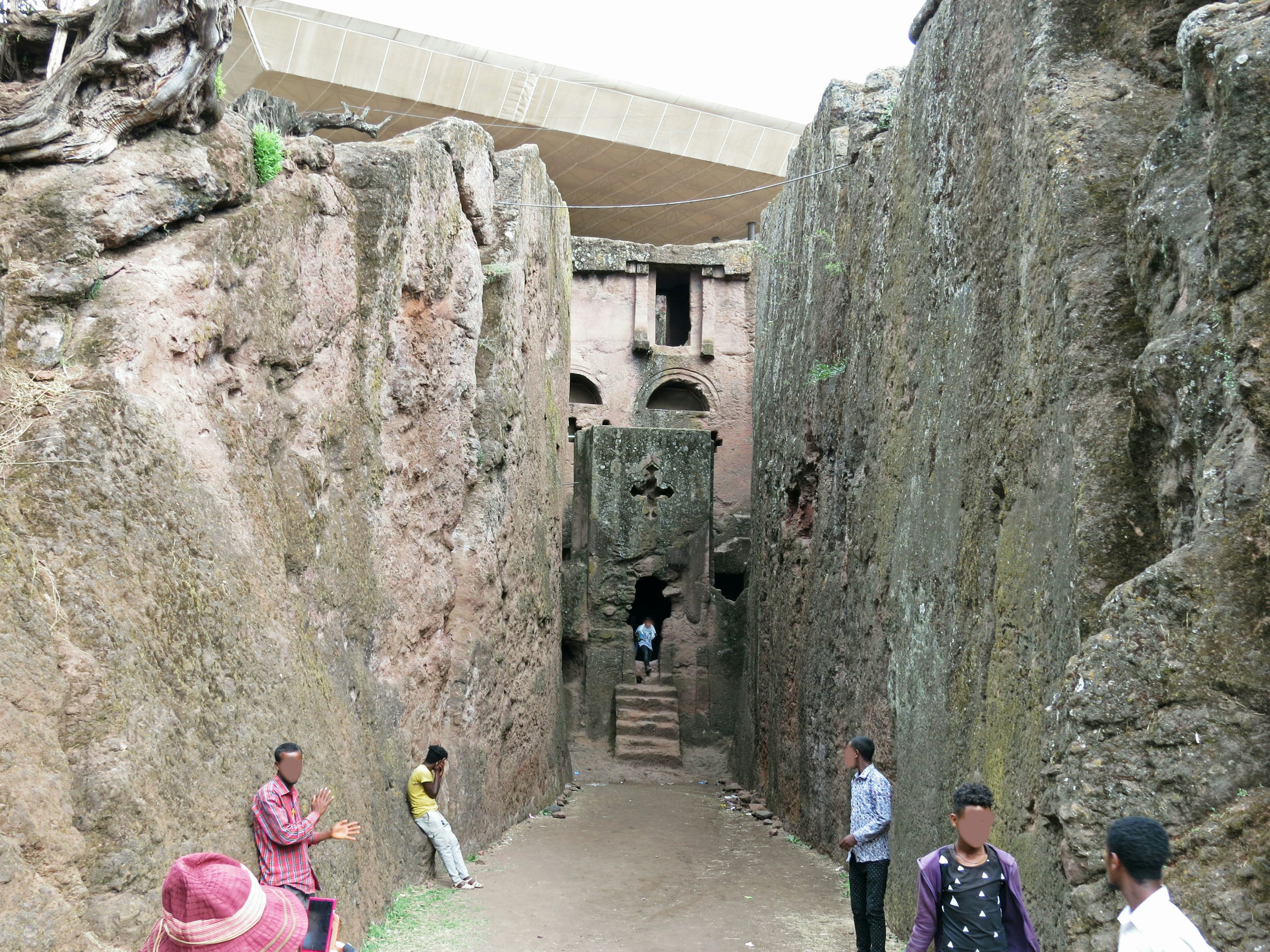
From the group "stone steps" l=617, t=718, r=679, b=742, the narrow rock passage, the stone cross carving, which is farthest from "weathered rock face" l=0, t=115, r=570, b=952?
the stone cross carving

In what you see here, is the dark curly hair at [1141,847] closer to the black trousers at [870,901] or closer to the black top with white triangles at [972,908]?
the black top with white triangles at [972,908]

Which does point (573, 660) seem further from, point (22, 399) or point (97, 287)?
point (22, 399)

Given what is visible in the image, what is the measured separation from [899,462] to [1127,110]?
301 centimetres

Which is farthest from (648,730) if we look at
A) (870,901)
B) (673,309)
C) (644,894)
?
(673,309)

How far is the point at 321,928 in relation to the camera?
8.42ft

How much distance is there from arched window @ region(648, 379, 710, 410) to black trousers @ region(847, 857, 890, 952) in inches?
672

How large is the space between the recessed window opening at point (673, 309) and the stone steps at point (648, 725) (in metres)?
8.58

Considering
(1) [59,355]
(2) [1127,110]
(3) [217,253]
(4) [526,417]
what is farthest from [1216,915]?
(4) [526,417]

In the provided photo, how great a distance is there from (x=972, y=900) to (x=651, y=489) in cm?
1366

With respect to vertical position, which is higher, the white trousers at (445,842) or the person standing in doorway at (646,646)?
the white trousers at (445,842)

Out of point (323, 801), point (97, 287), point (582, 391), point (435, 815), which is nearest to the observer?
point (97, 287)

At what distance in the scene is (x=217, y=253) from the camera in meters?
5.47

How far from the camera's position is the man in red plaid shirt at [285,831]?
4582mm

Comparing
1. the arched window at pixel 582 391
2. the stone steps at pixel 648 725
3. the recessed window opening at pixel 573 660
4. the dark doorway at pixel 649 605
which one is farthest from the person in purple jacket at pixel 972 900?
the arched window at pixel 582 391
